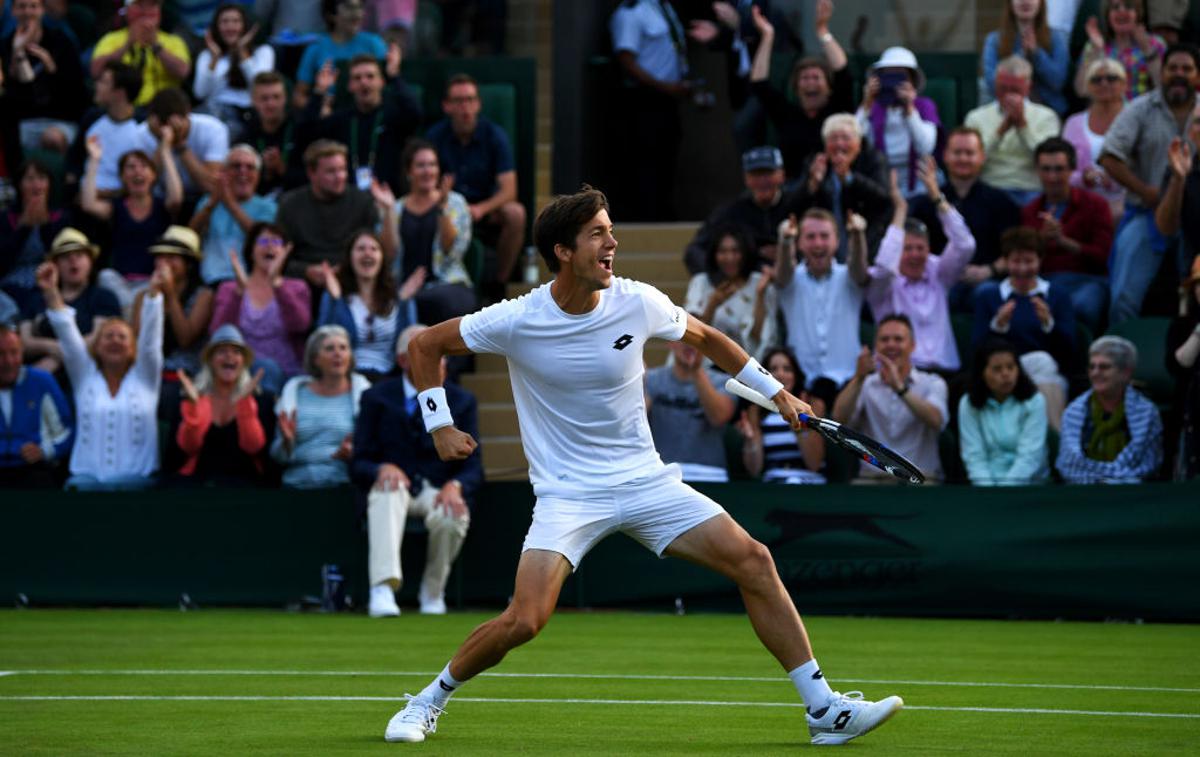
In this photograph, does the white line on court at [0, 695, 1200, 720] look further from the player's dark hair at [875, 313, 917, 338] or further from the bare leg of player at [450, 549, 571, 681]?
the player's dark hair at [875, 313, 917, 338]

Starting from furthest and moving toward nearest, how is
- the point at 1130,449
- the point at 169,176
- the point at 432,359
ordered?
1. the point at 169,176
2. the point at 1130,449
3. the point at 432,359

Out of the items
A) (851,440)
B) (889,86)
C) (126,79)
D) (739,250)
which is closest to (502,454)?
(739,250)

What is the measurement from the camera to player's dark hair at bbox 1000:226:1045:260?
15320 mm

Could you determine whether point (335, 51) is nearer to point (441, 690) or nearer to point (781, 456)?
point (781, 456)

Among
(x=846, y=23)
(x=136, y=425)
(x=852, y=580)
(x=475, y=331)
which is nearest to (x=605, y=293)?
(x=475, y=331)

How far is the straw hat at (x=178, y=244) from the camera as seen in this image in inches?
672

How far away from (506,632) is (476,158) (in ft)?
35.1

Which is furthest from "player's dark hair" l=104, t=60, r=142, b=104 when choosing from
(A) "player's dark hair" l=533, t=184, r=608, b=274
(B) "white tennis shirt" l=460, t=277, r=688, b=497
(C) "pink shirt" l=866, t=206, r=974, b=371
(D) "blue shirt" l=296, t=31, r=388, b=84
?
(A) "player's dark hair" l=533, t=184, r=608, b=274

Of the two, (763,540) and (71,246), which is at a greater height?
(71,246)

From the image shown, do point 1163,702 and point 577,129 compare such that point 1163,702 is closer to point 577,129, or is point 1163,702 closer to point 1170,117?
point 1170,117

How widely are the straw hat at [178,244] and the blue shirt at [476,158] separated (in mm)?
2292

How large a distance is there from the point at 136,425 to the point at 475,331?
847 cm

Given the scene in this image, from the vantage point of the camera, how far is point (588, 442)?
808 centimetres

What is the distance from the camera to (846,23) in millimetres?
18516
